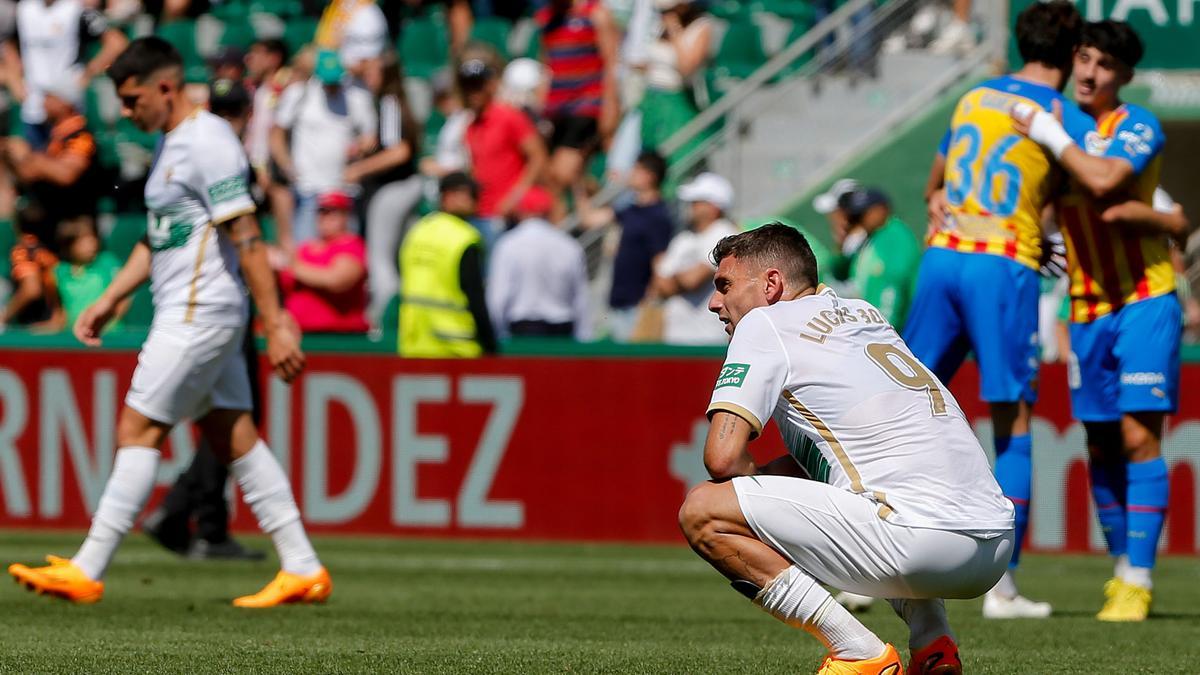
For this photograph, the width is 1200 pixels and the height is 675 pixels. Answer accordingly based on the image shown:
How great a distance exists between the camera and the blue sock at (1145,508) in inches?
330

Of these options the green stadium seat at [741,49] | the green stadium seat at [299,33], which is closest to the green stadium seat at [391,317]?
the green stadium seat at [741,49]

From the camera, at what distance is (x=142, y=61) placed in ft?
27.3

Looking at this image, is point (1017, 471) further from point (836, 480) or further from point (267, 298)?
point (267, 298)

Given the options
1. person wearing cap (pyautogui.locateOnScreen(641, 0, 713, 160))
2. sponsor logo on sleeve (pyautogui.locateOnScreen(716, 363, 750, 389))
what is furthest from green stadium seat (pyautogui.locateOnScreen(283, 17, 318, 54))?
sponsor logo on sleeve (pyautogui.locateOnScreen(716, 363, 750, 389))

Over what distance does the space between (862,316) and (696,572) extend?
5.63 m

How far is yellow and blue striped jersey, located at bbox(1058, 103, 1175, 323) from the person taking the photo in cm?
834

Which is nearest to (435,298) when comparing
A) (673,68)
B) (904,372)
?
(673,68)

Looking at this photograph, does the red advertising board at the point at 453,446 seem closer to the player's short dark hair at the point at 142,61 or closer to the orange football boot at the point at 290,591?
the orange football boot at the point at 290,591

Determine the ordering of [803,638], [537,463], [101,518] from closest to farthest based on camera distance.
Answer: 1. [803,638]
2. [101,518]
3. [537,463]

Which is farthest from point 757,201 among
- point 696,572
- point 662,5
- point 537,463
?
point 696,572

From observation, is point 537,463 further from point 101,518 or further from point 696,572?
point 101,518

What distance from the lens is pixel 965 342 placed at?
334 inches

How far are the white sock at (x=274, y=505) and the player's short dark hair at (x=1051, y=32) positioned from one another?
363cm

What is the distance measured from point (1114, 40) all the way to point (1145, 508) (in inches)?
77.2
